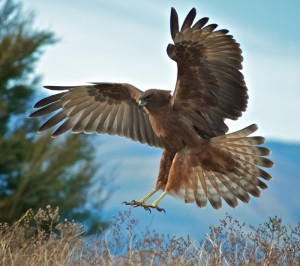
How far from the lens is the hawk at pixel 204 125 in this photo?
9.17 m

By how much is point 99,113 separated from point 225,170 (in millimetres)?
2089

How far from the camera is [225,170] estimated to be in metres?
9.52

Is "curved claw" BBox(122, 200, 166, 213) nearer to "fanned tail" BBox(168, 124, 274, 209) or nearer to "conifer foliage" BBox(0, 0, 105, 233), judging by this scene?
"fanned tail" BBox(168, 124, 274, 209)

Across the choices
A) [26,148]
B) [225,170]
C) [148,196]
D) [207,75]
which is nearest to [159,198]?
[148,196]

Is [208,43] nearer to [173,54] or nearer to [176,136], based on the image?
[173,54]

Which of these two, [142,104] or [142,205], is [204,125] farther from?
[142,205]

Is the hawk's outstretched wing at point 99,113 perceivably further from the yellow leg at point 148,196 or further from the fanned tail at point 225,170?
the yellow leg at point 148,196

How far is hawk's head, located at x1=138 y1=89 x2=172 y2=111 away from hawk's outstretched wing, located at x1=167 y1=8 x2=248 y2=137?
0.55 ft

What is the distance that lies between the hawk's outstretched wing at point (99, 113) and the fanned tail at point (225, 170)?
4.12ft

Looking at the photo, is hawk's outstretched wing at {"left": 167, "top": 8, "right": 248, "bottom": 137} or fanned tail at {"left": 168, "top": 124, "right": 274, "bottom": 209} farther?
fanned tail at {"left": 168, "top": 124, "right": 274, "bottom": 209}

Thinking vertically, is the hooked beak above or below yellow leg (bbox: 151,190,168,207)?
above

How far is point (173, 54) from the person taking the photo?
9.12 metres

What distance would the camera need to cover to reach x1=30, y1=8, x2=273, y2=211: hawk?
30.1 feet

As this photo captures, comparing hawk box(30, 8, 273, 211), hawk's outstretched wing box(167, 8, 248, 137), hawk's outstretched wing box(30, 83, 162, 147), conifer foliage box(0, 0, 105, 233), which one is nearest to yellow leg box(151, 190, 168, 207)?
hawk box(30, 8, 273, 211)
